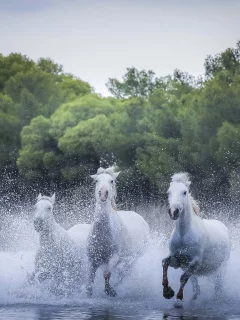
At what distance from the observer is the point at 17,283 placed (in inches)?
960

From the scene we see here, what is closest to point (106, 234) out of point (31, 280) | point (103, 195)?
point (103, 195)

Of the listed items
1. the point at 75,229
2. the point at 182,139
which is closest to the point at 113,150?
the point at 182,139

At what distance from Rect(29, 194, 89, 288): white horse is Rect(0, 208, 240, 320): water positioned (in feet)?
0.95

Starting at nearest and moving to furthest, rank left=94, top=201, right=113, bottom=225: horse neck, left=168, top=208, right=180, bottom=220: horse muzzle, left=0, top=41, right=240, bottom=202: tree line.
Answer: left=168, top=208, right=180, bottom=220: horse muzzle < left=94, top=201, right=113, bottom=225: horse neck < left=0, top=41, right=240, bottom=202: tree line

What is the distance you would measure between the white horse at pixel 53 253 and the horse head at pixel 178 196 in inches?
106

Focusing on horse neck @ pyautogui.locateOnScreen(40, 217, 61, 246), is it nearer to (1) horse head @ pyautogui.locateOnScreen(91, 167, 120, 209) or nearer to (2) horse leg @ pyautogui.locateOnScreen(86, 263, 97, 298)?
(2) horse leg @ pyautogui.locateOnScreen(86, 263, 97, 298)

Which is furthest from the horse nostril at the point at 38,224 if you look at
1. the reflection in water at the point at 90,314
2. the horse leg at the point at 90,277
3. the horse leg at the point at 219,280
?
the horse leg at the point at 219,280

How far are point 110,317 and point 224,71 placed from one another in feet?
116

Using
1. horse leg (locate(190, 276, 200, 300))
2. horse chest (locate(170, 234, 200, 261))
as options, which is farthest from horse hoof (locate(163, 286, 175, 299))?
horse leg (locate(190, 276, 200, 300))

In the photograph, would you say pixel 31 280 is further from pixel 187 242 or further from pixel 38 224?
pixel 187 242

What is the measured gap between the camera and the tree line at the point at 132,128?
5253cm

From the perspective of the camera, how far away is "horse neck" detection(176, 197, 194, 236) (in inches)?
898

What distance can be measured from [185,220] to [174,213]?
0.81 m

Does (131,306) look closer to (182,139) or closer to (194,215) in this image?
(194,215)
